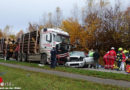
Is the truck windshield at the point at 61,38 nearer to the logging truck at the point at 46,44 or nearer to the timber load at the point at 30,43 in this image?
the logging truck at the point at 46,44

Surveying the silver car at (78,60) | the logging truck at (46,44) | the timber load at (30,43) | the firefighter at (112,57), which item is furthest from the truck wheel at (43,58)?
the firefighter at (112,57)

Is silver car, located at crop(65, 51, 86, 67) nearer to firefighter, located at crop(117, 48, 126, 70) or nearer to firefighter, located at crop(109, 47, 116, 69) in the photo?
firefighter, located at crop(109, 47, 116, 69)

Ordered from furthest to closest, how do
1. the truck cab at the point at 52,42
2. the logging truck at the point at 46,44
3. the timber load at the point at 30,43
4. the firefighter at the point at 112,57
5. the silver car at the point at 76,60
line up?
the timber load at the point at 30,43, the logging truck at the point at 46,44, the truck cab at the point at 52,42, the silver car at the point at 76,60, the firefighter at the point at 112,57

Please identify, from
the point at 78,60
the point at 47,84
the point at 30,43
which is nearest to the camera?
the point at 47,84

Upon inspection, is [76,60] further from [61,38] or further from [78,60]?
[61,38]

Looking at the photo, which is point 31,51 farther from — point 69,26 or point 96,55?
point 69,26

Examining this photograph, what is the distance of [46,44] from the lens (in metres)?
16.8

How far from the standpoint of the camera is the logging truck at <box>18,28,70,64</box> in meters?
16.4

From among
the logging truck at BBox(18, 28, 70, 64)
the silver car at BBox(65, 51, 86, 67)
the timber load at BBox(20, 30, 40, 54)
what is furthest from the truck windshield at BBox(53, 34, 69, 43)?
the timber load at BBox(20, 30, 40, 54)

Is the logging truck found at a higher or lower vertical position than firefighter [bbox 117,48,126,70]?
higher

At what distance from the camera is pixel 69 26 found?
31719 millimetres

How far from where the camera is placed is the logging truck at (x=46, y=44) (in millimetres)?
16438

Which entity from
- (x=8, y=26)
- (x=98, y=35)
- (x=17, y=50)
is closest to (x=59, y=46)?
(x=17, y=50)

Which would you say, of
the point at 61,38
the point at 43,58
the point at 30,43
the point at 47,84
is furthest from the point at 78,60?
the point at 47,84
